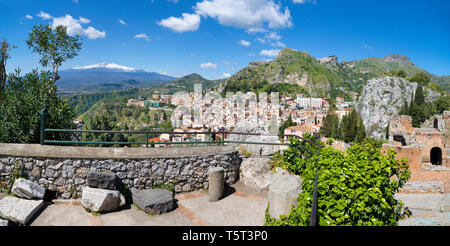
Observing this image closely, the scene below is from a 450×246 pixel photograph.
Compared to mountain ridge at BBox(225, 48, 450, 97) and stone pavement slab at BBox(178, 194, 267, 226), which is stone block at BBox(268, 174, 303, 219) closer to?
stone pavement slab at BBox(178, 194, 267, 226)

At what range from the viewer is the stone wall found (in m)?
5.36

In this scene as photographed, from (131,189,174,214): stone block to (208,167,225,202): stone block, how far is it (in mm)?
1017

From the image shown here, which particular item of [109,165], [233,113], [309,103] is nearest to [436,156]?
[233,113]

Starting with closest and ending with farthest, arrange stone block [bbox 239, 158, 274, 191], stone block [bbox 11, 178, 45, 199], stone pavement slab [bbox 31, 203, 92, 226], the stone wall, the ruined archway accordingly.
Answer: stone pavement slab [bbox 31, 203, 92, 226]
stone block [bbox 11, 178, 45, 199]
the stone wall
stone block [bbox 239, 158, 274, 191]
the ruined archway

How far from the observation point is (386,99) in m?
69.2

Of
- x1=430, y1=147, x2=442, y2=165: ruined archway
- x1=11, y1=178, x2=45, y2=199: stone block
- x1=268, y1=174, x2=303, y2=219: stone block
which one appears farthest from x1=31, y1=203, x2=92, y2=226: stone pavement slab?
x1=430, y1=147, x2=442, y2=165: ruined archway

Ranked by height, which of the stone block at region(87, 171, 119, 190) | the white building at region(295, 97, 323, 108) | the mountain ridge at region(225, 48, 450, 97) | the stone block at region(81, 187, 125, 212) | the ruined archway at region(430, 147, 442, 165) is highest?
the mountain ridge at region(225, 48, 450, 97)

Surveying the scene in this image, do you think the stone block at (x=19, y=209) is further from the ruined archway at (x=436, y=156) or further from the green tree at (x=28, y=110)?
the ruined archway at (x=436, y=156)

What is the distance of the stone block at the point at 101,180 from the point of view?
5203 millimetres

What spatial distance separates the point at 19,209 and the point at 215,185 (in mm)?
3876

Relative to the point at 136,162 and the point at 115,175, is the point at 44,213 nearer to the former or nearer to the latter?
the point at 115,175

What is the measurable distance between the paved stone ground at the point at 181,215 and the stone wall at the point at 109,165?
0.43m
